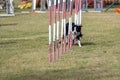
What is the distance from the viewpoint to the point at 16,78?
975 centimetres

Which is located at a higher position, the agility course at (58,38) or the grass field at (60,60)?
the agility course at (58,38)

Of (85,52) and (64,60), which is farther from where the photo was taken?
(85,52)

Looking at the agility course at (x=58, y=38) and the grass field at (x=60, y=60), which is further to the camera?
the agility course at (x=58, y=38)

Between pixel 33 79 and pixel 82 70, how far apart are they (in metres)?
1.51

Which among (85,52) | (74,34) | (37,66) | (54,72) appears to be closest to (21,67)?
(37,66)

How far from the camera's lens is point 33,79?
9.62 m

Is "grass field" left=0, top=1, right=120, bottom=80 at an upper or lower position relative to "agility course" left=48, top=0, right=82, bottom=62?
lower

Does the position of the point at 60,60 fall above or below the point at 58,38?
below

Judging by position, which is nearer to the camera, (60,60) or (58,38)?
(60,60)

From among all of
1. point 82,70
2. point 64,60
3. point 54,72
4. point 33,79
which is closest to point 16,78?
point 33,79

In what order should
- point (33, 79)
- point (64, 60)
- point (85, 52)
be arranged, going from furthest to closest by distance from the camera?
point (85, 52) < point (64, 60) < point (33, 79)

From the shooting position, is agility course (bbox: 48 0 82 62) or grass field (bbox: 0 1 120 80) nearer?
grass field (bbox: 0 1 120 80)

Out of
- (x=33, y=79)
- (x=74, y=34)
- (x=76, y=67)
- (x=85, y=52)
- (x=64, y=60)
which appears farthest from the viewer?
(x=74, y=34)

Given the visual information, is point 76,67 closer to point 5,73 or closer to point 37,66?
point 37,66
